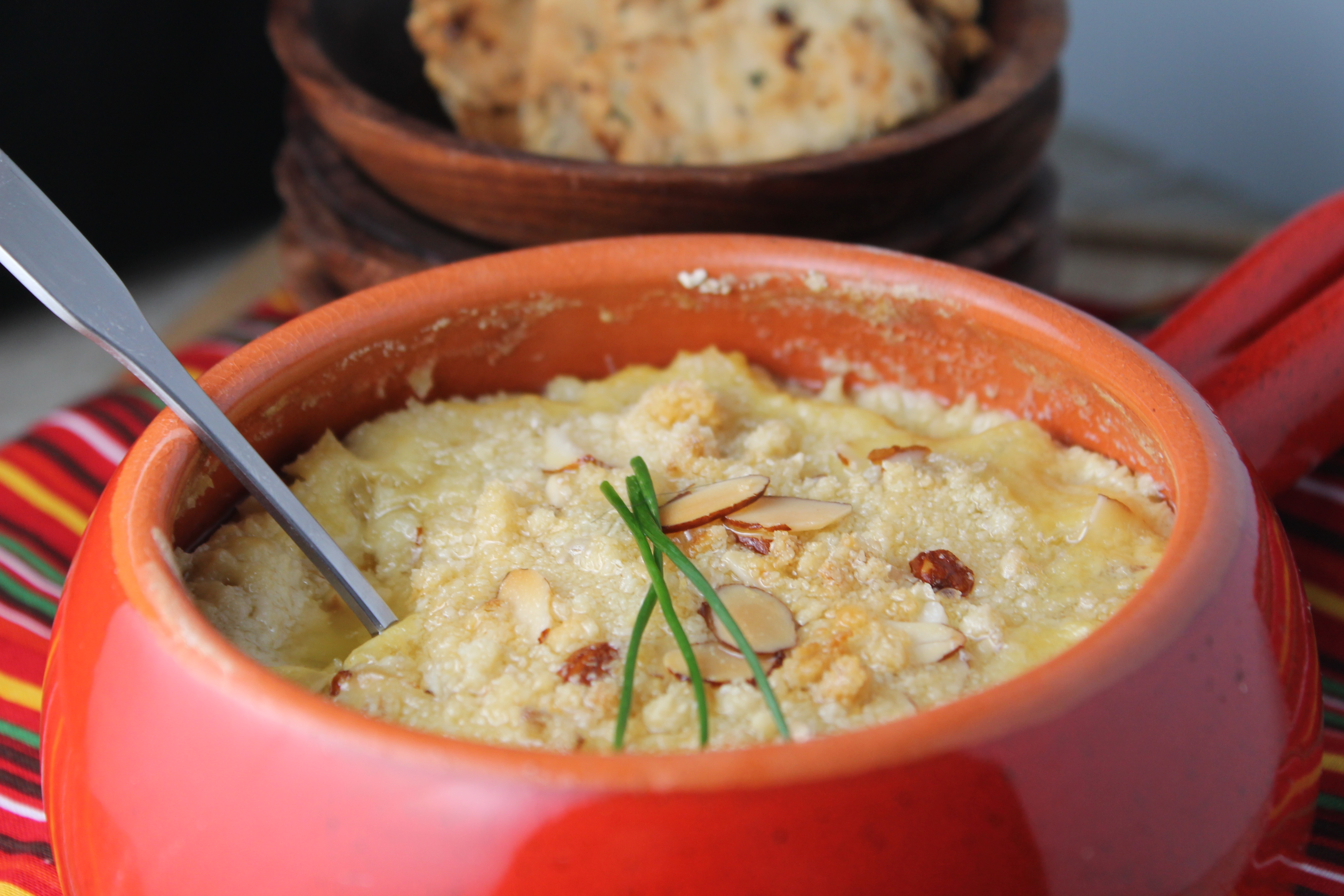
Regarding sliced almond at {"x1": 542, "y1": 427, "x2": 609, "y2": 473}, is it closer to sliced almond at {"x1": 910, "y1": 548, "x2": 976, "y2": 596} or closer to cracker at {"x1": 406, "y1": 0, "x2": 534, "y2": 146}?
sliced almond at {"x1": 910, "y1": 548, "x2": 976, "y2": 596}

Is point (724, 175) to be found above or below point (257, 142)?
above

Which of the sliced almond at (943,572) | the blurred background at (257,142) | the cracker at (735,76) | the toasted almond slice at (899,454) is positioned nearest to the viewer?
the sliced almond at (943,572)

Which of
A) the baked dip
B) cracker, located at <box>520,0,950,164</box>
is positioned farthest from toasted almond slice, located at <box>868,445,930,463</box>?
cracker, located at <box>520,0,950,164</box>

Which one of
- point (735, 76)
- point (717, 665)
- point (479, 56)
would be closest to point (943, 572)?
point (717, 665)

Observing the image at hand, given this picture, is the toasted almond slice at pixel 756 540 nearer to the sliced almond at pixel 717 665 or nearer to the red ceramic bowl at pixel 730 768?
the sliced almond at pixel 717 665

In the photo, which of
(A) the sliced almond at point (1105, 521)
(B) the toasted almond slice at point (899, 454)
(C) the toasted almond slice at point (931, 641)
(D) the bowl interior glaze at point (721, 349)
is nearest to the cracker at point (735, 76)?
(D) the bowl interior glaze at point (721, 349)

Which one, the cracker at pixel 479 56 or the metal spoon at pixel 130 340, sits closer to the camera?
the metal spoon at pixel 130 340

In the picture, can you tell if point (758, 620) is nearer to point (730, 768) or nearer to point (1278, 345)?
point (730, 768)
